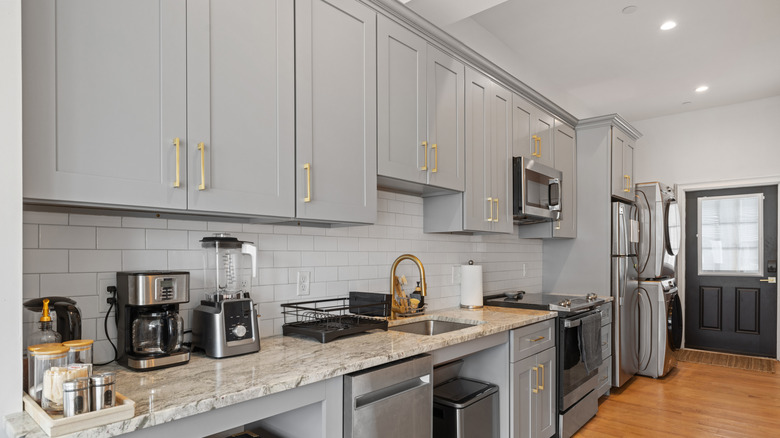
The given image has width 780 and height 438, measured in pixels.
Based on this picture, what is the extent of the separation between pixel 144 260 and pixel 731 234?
6.44m

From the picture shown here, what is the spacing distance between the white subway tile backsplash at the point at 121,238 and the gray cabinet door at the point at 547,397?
2.36m

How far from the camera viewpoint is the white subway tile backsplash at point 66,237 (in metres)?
1.51

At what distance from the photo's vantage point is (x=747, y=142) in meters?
5.54

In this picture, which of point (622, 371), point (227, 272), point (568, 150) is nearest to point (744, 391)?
point (622, 371)

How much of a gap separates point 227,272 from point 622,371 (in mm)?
3882

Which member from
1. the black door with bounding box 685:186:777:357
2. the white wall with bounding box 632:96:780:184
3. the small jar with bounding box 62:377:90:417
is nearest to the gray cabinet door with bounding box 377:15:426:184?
the small jar with bounding box 62:377:90:417

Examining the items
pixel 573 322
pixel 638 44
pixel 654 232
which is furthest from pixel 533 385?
pixel 638 44

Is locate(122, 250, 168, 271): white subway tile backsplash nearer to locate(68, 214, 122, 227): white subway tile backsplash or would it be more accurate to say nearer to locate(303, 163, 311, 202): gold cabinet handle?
locate(68, 214, 122, 227): white subway tile backsplash

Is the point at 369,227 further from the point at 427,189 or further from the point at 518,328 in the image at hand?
the point at 518,328

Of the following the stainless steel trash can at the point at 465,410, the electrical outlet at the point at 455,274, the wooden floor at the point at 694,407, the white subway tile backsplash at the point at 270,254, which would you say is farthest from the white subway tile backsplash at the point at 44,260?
the wooden floor at the point at 694,407

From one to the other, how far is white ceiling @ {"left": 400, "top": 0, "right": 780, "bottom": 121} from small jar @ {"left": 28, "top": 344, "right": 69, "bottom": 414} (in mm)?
2289

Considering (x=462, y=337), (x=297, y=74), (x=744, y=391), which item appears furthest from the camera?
(x=744, y=391)

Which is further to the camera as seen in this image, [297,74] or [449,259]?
[449,259]
